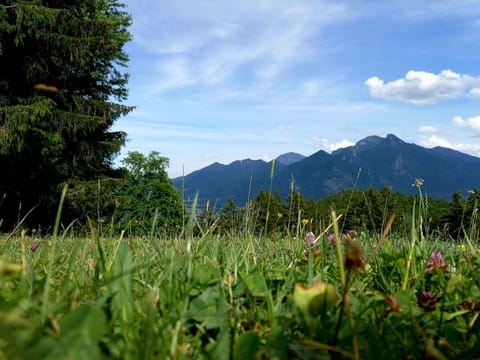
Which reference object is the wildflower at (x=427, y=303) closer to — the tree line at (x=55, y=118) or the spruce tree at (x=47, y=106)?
the tree line at (x=55, y=118)

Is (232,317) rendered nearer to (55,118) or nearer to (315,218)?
(315,218)

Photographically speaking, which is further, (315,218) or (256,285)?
(315,218)

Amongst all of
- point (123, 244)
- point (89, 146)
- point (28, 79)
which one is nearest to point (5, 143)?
point (28, 79)

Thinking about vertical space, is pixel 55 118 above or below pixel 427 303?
above

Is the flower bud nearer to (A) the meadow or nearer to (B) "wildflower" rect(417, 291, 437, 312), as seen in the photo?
(A) the meadow

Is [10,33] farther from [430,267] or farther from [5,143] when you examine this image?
[430,267]

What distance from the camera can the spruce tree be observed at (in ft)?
47.6

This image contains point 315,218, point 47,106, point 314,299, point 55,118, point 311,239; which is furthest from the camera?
point 55,118

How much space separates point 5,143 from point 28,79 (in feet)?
14.6

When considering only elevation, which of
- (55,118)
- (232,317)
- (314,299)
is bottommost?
(232,317)

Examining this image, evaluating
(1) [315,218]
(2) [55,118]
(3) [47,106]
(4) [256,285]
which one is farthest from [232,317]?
(2) [55,118]

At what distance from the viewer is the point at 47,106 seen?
14.9 metres

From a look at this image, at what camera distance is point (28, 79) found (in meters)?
16.8

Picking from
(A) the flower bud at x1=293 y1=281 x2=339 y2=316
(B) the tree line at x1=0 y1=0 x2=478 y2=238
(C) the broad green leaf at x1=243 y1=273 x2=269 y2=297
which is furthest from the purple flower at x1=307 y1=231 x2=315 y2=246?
(B) the tree line at x1=0 y1=0 x2=478 y2=238
